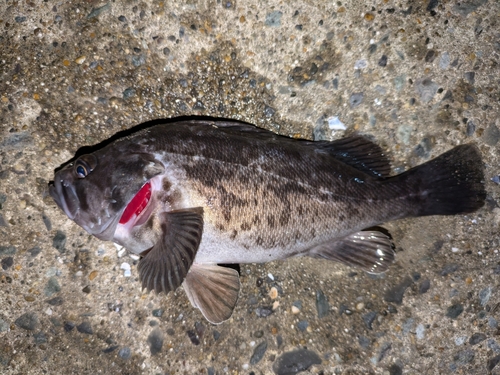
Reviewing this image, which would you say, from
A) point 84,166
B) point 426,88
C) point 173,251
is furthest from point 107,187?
point 426,88

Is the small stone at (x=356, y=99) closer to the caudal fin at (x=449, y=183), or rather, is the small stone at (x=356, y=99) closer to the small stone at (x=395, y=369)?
the caudal fin at (x=449, y=183)

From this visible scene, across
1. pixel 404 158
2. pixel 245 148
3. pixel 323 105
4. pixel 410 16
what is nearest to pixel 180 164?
pixel 245 148

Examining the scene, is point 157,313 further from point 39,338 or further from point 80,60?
point 80,60

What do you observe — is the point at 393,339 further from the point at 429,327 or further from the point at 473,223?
the point at 473,223

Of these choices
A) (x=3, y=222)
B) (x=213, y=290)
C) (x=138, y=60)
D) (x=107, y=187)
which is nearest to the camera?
(x=107, y=187)

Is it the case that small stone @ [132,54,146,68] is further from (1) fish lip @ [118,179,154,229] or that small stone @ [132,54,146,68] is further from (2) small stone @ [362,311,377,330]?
(2) small stone @ [362,311,377,330]

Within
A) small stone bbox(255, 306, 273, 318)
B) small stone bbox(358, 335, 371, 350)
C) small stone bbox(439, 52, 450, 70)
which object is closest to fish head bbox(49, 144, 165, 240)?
small stone bbox(255, 306, 273, 318)
